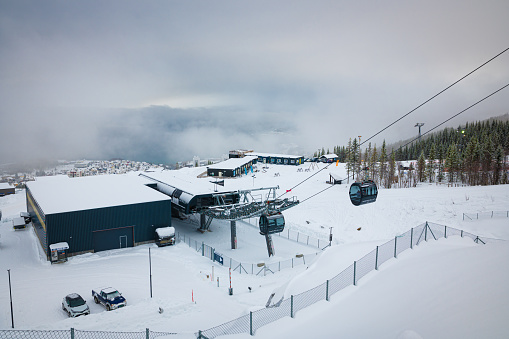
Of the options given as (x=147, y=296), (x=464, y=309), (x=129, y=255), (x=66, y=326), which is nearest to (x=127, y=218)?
(x=129, y=255)

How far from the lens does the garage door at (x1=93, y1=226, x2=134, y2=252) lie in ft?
87.1

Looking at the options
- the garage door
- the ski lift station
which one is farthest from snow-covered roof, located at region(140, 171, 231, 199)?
the garage door

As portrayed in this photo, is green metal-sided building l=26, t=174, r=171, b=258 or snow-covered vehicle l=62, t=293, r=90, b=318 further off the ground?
green metal-sided building l=26, t=174, r=171, b=258

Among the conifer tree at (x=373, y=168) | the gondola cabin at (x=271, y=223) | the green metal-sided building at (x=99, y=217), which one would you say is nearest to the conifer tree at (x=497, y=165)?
the conifer tree at (x=373, y=168)

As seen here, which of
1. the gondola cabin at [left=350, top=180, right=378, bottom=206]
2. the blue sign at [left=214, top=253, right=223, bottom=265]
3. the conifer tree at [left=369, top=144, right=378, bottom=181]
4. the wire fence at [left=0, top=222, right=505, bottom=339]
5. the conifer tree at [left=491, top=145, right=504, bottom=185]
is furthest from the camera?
the conifer tree at [left=369, top=144, right=378, bottom=181]

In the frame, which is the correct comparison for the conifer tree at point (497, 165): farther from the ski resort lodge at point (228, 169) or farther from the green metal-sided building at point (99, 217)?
the green metal-sided building at point (99, 217)

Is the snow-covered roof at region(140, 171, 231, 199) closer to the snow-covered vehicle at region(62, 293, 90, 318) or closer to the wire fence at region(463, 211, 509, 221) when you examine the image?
the snow-covered vehicle at region(62, 293, 90, 318)

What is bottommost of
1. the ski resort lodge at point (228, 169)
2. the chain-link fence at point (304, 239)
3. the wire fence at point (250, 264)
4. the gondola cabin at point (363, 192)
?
the chain-link fence at point (304, 239)

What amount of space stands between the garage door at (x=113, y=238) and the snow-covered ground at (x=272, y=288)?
914 millimetres

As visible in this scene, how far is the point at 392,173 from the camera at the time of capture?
71625 millimetres

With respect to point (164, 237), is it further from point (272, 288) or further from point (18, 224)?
point (18, 224)

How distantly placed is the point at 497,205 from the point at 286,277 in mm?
36497

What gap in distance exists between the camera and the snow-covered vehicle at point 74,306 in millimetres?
16203

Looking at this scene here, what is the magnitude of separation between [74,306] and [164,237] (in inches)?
444
